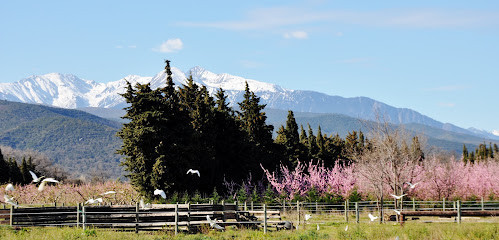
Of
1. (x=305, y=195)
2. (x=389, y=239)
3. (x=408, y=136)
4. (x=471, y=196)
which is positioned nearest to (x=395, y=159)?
(x=408, y=136)

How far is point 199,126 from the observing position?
4534 centimetres

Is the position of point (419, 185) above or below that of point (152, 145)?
below

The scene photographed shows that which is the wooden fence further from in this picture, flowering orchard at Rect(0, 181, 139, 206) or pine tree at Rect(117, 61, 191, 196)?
flowering orchard at Rect(0, 181, 139, 206)

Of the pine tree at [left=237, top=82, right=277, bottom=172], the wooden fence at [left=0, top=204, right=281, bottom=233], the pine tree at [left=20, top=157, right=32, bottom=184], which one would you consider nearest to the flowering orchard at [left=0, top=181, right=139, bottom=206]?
the wooden fence at [left=0, top=204, right=281, bottom=233]

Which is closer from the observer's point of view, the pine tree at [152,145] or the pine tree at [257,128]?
the pine tree at [152,145]

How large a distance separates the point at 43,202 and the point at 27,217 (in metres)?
18.8

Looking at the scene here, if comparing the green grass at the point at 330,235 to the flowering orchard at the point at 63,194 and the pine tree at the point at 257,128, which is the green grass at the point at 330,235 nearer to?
the flowering orchard at the point at 63,194

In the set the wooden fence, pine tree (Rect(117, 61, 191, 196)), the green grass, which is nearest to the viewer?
the green grass

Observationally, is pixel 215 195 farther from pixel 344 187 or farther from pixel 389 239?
pixel 389 239

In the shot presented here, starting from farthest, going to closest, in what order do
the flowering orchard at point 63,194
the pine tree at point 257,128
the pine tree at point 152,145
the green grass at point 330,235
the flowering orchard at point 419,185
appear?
Answer: the pine tree at point 257,128 < the flowering orchard at point 419,185 < the flowering orchard at point 63,194 < the pine tree at point 152,145 < the green grass at point 330,235

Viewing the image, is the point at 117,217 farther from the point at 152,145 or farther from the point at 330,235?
the point at 152,145

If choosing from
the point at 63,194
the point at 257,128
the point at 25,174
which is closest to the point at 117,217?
the point at 63,194

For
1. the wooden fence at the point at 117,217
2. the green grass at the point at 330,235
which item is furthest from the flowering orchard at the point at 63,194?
the green grass at the point at 330,235

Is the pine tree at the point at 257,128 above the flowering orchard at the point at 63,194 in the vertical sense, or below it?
above
